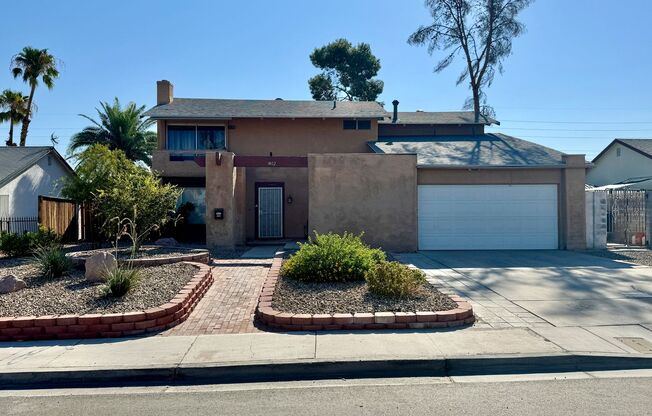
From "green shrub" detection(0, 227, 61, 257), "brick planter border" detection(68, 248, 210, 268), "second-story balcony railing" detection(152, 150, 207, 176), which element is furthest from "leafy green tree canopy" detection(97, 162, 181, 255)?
"second-story balcony railing" detection(152, 150, 207, 176)

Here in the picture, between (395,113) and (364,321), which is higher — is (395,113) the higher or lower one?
the higher one

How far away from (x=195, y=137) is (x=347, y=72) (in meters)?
23.9

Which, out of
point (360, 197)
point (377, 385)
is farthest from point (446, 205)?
point (377, 385)

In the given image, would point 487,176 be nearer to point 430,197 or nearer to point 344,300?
point 430,197

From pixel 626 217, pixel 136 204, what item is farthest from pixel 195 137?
pixel 626 217

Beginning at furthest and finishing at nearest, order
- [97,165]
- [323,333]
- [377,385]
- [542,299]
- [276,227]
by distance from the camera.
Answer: [276,227]
[97,165]
[542,299]
[323,333]
[377,385]

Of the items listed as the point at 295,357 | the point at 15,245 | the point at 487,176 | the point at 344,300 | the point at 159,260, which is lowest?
the point at 295,357

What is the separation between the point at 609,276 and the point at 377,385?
7.84 meters

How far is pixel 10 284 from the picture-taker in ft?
25.6

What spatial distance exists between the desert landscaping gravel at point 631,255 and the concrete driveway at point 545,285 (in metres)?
0.68

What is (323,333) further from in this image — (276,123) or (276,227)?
(276,123)

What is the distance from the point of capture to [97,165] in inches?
563

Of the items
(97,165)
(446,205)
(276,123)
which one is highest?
(276,123)

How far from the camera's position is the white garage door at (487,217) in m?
15.0
